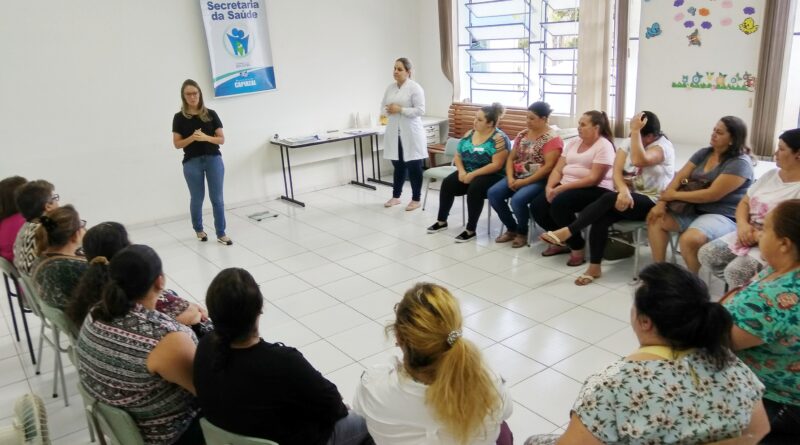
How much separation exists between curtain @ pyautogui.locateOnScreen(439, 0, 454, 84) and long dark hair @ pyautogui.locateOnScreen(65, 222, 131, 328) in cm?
536

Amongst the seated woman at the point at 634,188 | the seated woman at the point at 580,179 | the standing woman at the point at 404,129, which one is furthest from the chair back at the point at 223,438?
the standing woman at the point at 404,129

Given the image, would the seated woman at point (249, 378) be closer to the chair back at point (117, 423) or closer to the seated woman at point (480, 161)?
the chair back at point (117, 423)

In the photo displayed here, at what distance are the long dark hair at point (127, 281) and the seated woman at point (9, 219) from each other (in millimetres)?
1844

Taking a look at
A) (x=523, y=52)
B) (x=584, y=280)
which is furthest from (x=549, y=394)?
(x=523, y=52)

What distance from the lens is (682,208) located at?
401 cm

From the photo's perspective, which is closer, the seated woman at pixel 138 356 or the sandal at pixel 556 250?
the seated woman at pixel 138 356

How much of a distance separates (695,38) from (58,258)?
484 centimetres

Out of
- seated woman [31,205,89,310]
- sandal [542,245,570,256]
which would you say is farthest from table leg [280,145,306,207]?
seated woman [31,205,89,310]

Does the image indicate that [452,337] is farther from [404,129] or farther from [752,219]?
[404,129]

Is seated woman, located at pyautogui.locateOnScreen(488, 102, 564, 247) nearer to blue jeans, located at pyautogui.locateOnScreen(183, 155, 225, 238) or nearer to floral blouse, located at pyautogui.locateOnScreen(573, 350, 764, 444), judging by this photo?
blue jeans, located at pyautogui.locateOnScreen(183, 155, 225, 238)

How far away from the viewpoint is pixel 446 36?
7.27 meters

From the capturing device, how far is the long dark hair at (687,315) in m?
1.57

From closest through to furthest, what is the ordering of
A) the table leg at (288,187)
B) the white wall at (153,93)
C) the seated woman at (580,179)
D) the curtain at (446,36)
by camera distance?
1. the seated woman at (580,179)
2. the white wall at (153,93)
3. the table leg at (288,187)
4. the curtain at (446,36)

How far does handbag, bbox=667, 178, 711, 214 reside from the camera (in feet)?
13.0
